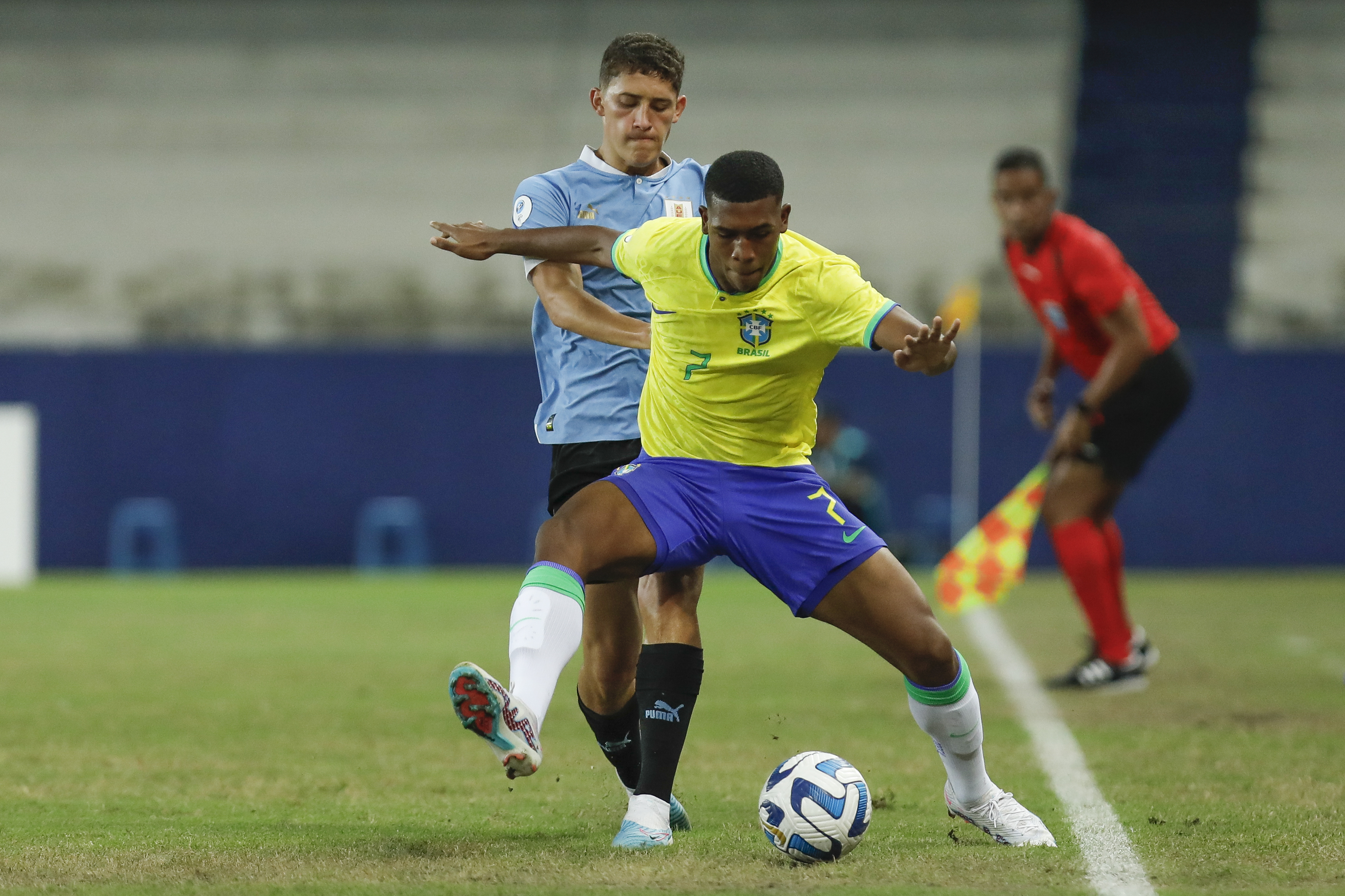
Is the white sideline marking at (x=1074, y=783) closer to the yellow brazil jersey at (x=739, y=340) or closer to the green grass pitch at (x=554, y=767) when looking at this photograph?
the green grass pitch at (x=554, y=767)

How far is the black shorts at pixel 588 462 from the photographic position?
16.1 ft

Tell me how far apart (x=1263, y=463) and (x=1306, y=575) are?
1293 mm

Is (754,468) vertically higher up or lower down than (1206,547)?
higher up

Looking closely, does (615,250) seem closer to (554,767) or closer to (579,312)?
(579,312)

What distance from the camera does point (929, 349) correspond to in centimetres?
401

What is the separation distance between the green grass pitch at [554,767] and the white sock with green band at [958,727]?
0.52ft

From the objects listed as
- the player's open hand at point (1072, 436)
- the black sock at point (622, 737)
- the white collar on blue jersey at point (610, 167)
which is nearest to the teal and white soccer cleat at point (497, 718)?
the black sock at point (622, 737)

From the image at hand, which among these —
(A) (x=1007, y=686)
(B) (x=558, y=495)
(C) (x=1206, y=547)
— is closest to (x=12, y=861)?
(B) (x=558, y=495)

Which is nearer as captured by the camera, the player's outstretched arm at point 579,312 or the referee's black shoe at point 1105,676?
the player's outstretched arm at point 579,312

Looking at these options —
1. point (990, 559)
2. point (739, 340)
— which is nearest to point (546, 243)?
point (739, 340)

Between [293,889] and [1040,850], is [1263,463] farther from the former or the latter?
[293,889]

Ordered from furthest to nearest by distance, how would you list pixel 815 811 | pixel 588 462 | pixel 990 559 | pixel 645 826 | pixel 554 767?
pixel 990 559
pixel 554 767
pixel 588 462
pixel 645 826
pixel 815 811

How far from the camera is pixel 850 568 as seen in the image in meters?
4.34

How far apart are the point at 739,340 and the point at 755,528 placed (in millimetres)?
492
